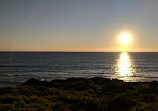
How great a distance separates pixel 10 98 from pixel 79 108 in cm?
638

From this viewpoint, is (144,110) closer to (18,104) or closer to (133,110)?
(133,110)

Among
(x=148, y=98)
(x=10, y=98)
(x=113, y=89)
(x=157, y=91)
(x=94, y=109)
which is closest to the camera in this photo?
(x=94, y=109)

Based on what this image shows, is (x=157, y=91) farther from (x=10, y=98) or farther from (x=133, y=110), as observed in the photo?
(x=10, y=98)

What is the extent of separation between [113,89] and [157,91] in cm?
533

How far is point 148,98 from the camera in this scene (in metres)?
15.4

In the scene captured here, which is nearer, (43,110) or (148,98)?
(43,110)

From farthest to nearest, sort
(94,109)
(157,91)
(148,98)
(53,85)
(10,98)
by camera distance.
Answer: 1. (53,85)
2. (157,91)
3. (148,98)
4. (10,98)
5. (94,109)

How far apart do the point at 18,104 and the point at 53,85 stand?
1257 centimetres

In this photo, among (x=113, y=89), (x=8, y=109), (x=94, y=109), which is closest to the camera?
(x=8, y=109)

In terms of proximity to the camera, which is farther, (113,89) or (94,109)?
(113,89)

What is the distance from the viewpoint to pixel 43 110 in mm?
10500

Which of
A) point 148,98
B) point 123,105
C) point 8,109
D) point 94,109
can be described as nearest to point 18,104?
point 8,109

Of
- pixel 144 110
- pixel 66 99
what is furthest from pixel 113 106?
pixel 66 99

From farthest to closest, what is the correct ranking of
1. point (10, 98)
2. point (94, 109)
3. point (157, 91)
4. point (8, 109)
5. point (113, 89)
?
point (113, 89) < point (157, 91) < point (10, 98) < point (94, 109) < point (8, 109)
